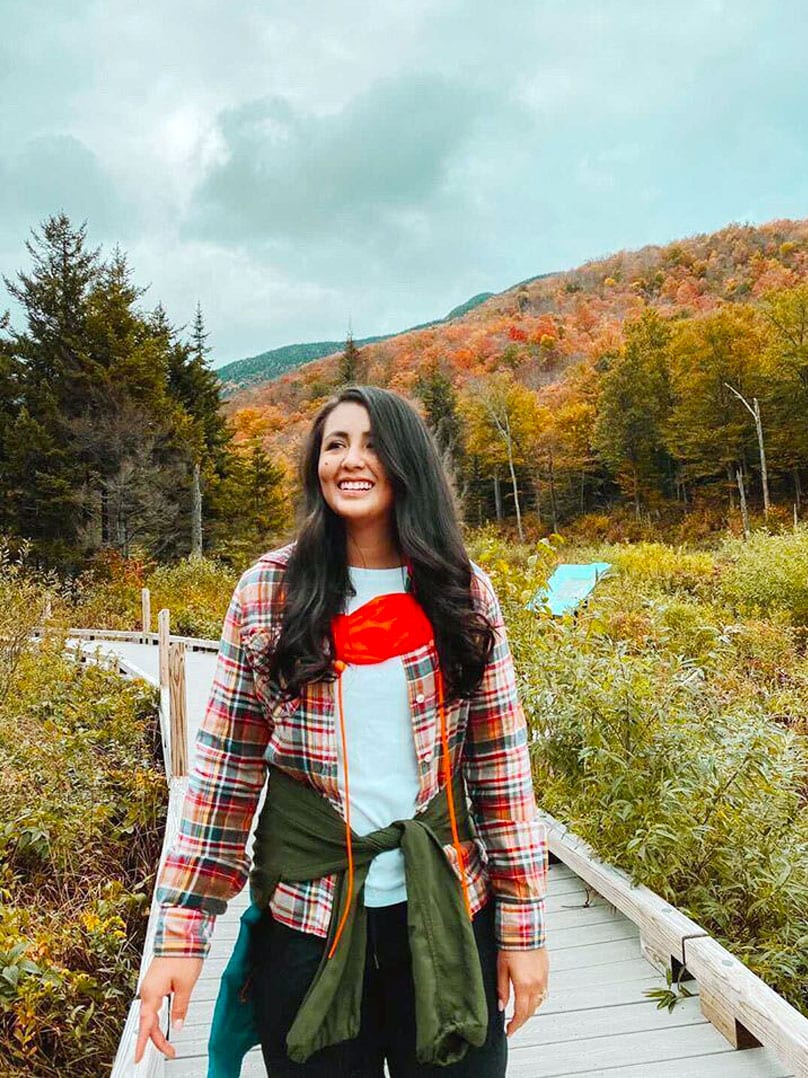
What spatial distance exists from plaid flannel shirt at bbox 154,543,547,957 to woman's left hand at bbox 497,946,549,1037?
21mm

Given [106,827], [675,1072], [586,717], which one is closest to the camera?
[675,1072]

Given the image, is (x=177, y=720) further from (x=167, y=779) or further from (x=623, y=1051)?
(x=623, y=1051)

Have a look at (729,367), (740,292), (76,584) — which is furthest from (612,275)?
(76,584)

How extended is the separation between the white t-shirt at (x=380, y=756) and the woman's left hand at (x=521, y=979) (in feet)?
0.77

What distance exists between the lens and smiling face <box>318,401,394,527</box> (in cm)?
131

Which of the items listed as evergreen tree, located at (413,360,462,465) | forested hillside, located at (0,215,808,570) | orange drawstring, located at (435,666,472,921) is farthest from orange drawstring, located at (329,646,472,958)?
evergreen tree, located at (413,360,462,465)

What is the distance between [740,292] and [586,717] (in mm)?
57476

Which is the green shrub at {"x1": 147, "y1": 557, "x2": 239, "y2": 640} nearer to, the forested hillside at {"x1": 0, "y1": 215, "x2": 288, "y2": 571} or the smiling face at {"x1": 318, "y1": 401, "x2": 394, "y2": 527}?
the forested hillside at {"x1": 0, "y1": 215, "x2": 288, "y2": 571}

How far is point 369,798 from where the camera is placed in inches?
48.4

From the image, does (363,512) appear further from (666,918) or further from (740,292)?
(740,292)

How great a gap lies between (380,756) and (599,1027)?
6.22 ft

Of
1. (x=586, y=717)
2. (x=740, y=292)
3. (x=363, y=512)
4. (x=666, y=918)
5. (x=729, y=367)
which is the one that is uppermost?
(x=740, y=292)

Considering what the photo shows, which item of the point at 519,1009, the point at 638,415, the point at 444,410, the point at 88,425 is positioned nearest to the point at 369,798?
the point at 519,1009

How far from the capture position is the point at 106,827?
15.5 ft
